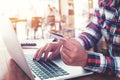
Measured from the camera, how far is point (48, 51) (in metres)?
0.78

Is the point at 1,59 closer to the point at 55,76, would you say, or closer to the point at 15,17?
the point at 55,76

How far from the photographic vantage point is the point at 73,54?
0.59 m

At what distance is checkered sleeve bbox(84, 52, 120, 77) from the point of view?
0.62m

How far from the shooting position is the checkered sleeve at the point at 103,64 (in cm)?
62

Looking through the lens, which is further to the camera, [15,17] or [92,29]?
[15,17]

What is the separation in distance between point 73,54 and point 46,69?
10cm

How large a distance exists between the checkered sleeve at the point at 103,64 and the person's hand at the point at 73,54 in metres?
0.02

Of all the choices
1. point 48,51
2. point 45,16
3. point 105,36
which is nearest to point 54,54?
point 48,51

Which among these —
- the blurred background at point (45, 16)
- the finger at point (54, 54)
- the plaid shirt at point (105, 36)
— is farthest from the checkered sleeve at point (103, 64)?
the blurred background at point (45, 16)

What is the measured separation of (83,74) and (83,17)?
1641 mm

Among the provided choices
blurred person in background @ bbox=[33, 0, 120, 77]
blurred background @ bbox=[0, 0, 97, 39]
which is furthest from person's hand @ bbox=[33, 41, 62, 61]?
blurred background @ bbox=[0, 0, 97, 39]

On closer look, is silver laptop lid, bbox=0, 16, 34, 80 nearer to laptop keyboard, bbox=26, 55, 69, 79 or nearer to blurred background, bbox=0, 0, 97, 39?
laptop keyboard, bbox=26, 55, 69, 79

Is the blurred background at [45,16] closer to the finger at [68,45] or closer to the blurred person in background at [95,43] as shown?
the blurred person in background at [95,43]

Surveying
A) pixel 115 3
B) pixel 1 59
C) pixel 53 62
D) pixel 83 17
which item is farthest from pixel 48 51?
pixel 83 17
